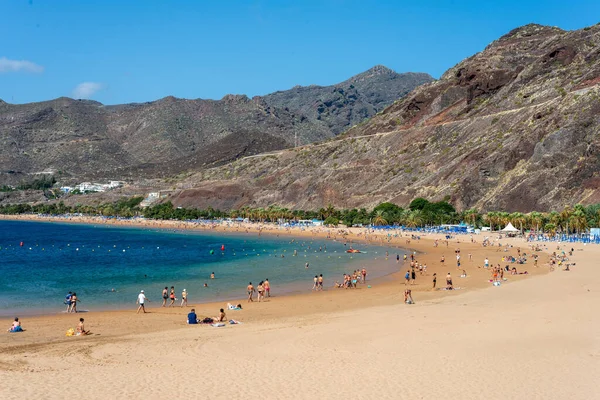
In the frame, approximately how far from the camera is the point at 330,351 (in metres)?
19.2

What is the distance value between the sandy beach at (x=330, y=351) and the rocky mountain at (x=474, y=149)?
65609 millimetres

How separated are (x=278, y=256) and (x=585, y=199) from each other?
43.9 meters

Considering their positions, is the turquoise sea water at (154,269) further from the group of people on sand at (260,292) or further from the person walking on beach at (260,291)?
the person walking on beach at (260,291)

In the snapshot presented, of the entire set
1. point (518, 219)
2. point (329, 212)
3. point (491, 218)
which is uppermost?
point (329, 212)

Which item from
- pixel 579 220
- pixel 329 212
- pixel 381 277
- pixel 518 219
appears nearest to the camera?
pixel 381 277

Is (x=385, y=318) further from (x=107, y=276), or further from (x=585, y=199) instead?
(x=585, y=199)

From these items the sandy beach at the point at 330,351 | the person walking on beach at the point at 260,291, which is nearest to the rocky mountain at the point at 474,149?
the person walking on beach at the point at 260,291

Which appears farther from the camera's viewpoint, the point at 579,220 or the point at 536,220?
the point at 536,220

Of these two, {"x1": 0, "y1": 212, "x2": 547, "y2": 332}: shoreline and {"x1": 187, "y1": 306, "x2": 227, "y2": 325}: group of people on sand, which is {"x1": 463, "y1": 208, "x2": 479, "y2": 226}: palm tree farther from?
{"x1": 187, "y1": 306, "x2": 227, "y2": 325}: group of people on sand

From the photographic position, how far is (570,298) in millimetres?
29547

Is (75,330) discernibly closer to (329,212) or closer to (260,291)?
(260,291)

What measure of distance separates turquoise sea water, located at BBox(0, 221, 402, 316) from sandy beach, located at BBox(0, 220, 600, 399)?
6.45 meters

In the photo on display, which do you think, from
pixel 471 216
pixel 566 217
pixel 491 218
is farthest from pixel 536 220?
pixel 471 216

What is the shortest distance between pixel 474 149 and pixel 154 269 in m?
79.8
